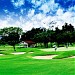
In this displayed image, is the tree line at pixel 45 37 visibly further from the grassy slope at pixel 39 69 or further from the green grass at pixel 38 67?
the grassy slope at pixel 39 69

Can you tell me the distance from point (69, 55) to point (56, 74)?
13812 mm

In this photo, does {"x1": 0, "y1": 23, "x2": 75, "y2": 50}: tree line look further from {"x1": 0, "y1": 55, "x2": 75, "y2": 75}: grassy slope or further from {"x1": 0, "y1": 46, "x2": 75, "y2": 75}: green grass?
{"x1": 0, "y1": 55, "x2": 75, "y2": 75}: grassy slope

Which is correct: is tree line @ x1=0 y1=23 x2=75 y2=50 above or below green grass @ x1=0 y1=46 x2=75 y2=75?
above

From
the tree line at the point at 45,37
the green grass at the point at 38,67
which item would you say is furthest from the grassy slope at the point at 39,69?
the tree line at the point at 45,37

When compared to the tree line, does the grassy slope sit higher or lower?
lower

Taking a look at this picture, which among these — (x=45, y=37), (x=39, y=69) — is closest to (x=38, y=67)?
(x=39, y=69)

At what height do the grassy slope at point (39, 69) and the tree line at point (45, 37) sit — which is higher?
the tree line at point (45, 37)

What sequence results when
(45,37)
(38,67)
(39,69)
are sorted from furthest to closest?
(45,37) < (38,67) < (39,69)

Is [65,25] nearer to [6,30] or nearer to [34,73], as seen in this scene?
[6,30]

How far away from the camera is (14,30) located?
91438 millimetres

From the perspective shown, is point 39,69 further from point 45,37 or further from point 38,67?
point 45,37

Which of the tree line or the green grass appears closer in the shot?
the green grass

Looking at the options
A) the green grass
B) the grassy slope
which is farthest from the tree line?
the grassy slope

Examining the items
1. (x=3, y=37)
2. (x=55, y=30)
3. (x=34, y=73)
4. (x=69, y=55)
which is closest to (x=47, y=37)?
(x=55, y=30)
